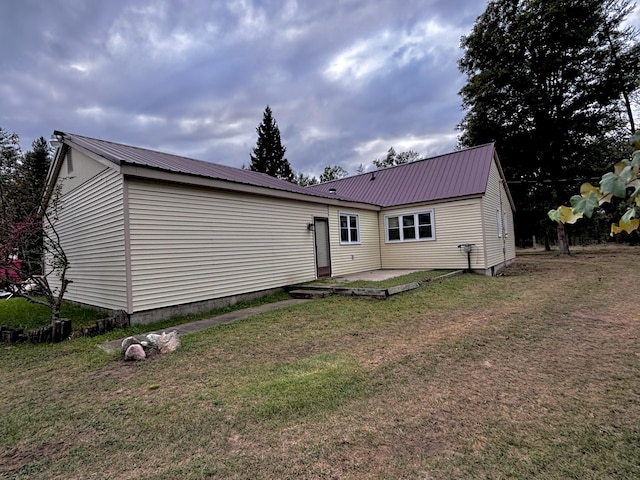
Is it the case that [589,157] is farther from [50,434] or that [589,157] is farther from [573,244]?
[50,434]

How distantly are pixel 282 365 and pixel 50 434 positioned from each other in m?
2.22

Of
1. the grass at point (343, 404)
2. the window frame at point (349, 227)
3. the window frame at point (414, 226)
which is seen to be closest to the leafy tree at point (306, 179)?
the window frame at point (414, 226)

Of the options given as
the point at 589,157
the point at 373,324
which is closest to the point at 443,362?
the point at 373,324

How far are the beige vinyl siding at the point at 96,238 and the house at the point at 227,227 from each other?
0.09ft

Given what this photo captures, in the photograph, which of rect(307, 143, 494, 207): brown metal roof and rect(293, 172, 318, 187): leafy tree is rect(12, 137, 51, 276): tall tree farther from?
rect(293, 172, 318, 187): leafy tree

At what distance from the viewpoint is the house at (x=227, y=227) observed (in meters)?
6.54

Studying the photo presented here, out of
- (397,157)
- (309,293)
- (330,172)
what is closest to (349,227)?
(309,293)

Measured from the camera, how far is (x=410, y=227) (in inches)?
526

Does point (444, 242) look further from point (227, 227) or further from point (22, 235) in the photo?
point (22, 235)

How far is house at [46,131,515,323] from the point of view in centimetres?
654

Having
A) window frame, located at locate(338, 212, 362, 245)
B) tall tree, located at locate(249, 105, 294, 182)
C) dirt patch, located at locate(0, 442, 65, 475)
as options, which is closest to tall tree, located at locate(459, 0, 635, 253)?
window frame, located at locate(338, 212, 362, 245)

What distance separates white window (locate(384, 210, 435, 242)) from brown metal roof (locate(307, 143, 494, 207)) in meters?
0.58

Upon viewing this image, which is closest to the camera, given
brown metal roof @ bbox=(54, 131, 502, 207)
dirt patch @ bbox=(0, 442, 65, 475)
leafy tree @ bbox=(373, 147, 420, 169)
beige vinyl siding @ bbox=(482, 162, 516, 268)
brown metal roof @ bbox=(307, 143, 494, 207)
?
dirt patch @ bbox=(0, 442, 65, 475)

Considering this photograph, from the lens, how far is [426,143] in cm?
4041
